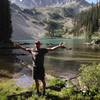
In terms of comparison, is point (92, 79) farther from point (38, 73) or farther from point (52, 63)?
point (52, 63)

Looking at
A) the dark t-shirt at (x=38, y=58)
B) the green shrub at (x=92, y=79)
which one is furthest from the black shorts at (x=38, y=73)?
the green shrub at (x=92, y=79)

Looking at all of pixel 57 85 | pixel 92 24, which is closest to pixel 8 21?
pixel 92 24

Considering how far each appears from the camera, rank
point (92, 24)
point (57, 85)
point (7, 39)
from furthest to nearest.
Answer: point (92, 24) → point (7, 39) → point (57, 85)

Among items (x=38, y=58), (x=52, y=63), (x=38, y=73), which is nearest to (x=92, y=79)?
(x=38, y=73)

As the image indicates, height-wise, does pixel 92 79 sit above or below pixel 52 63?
above

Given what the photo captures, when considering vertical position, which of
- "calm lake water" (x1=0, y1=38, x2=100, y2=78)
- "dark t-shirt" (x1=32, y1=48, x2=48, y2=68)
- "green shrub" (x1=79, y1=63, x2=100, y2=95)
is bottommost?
"calm lake water" (x1=0, y1=38, x2=100, y2=78)

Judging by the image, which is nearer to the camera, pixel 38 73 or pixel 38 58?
pixel 38 73

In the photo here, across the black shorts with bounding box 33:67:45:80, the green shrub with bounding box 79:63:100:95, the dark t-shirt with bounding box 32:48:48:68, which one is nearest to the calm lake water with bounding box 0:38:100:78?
the green shrub with bounding box 79:63:100:95

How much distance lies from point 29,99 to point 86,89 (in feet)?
11.2

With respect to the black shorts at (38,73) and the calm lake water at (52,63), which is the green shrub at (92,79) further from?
the calm lake water at (52,63)

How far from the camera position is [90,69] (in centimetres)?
1709

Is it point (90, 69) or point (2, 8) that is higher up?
point (2, 8)

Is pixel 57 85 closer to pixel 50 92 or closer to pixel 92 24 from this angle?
pixel 50 92

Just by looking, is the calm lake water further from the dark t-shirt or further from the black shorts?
the black shorts
